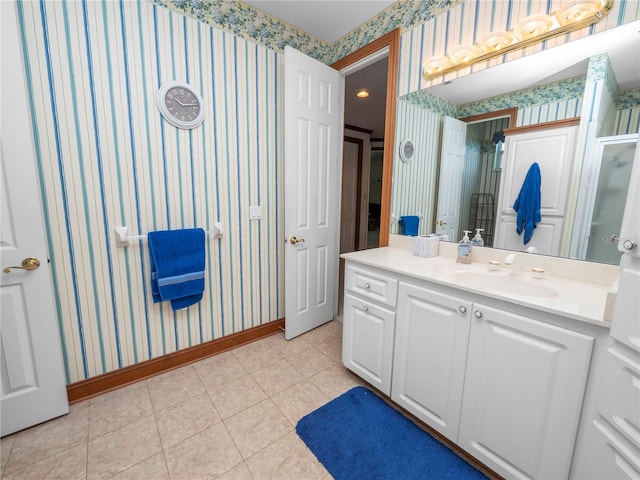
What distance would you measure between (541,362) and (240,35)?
8.41 ft

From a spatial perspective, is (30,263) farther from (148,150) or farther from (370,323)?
(370,323)

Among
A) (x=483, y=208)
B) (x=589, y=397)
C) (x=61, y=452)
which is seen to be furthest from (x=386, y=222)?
(x=61, y=452)

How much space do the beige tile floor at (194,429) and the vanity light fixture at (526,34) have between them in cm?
212

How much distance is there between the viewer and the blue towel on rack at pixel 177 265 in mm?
1719

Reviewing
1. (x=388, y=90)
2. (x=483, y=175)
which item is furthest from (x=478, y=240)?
(x=388, y=90)

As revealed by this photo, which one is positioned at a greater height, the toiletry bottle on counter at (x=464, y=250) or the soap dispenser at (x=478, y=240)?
the soap dispenser at (x=478, y=240)

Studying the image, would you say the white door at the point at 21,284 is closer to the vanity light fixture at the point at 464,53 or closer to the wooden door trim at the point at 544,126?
the vanity light fixture at the point at 464,53

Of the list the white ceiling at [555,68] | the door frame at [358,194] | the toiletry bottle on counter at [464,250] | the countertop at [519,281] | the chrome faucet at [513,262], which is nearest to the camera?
the countertop at [519,281]

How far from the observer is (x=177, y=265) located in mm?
1776

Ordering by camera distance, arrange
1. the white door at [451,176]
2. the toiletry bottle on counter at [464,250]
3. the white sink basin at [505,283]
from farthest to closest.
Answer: the white door at [451,176], the toiletry bottle on counter at [464,250], the white sink basin at [505,283]

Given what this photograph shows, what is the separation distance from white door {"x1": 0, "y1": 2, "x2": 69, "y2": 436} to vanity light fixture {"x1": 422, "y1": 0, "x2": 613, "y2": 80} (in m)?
2.20

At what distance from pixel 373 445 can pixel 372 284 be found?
2.65 ft

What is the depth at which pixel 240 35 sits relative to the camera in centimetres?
198

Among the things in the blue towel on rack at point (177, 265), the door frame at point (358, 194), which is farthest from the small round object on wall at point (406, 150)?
the door frame at point (358, 194)
